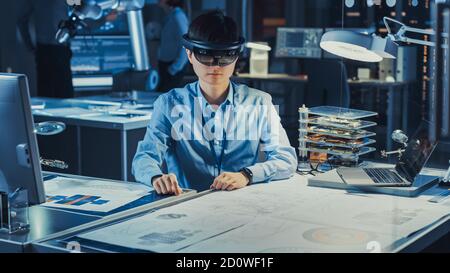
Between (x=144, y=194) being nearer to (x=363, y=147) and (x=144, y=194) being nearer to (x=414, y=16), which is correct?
(x=363, y=147)

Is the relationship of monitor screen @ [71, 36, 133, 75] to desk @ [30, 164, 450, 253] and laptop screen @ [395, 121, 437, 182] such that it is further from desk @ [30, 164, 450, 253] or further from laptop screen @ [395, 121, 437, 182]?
desk @ [30, 164, 450, 253]

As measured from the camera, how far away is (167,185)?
2832mm

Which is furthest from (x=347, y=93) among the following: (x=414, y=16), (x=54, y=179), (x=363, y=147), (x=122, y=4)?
(x=54, y=179)

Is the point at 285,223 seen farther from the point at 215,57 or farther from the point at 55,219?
the point at 215,57

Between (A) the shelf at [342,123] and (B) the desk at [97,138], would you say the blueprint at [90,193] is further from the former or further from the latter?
(B) the desk at [97,138]

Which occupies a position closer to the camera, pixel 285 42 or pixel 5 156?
pixel 5 156

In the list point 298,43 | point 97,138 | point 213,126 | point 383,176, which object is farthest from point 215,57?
point 298,43

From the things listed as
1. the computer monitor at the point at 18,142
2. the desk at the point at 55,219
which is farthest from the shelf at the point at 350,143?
the computer monitor at the point at 18,142

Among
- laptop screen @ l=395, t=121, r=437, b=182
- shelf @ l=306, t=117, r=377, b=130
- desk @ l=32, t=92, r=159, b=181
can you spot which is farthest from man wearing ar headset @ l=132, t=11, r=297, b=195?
desk @ l=32, t=92, r=159, b=181

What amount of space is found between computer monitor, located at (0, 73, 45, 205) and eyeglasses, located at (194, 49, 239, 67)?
0.91 meters

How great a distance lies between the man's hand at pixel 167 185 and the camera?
283 cm

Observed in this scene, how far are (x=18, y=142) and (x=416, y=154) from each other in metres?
1.52

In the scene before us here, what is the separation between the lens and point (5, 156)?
2484 mm

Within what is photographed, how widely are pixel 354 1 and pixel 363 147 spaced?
0.83 m
